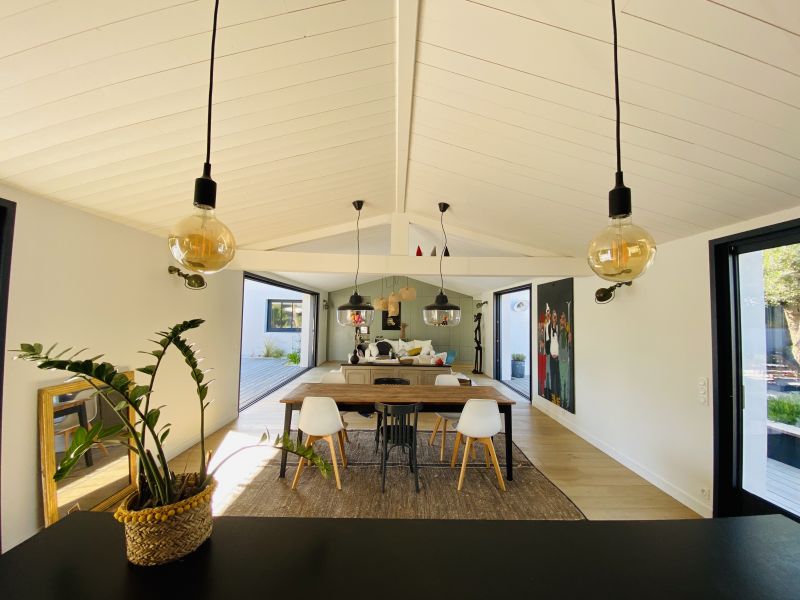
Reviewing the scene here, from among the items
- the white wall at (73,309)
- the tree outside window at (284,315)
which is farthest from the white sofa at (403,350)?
the white wall at (73,309)

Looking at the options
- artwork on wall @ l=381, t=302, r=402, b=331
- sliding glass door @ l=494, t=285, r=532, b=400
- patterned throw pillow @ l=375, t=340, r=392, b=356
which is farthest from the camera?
artwork on wall @ l=381, t=302, r=402, b=331

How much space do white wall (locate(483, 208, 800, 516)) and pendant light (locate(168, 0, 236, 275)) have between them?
3.24 metres

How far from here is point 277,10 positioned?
1304 millimetres

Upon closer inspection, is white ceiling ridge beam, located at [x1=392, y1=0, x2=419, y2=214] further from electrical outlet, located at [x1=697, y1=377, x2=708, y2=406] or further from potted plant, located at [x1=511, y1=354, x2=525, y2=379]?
Answer: potted plant, located at [x1=511, y1=354, x2=525, y2=379]

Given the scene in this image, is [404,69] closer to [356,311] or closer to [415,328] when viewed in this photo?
[356,311]

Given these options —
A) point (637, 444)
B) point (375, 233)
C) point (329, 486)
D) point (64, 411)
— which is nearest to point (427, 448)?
point (329, 486)

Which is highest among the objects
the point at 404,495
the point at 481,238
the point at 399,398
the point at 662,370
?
the point at 481,238

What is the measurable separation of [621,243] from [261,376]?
28.3ft

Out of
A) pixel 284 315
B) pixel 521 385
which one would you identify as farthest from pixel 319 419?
pixel 284 315

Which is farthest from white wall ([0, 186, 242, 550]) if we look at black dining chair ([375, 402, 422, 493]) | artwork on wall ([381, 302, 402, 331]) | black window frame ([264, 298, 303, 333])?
black window frame ([264, 298, 303, 333])

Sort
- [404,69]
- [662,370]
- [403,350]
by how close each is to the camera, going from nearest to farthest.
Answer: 1. [404,69]
2. [662,370]
3. [403,350]

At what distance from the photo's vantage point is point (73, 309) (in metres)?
2.38

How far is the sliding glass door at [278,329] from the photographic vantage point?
9.71 m

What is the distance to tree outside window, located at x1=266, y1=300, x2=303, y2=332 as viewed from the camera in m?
11.4
